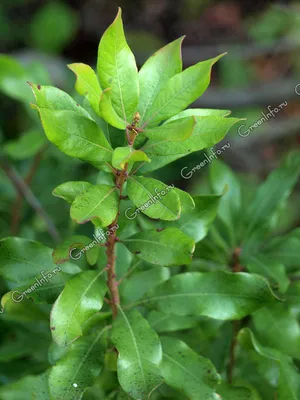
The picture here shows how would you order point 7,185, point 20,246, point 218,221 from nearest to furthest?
point 20,246
point 218,221
point 7,185

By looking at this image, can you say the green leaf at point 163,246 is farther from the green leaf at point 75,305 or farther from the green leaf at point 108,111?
the green leaf at point 108,111

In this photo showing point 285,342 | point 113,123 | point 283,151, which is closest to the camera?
point 113,123

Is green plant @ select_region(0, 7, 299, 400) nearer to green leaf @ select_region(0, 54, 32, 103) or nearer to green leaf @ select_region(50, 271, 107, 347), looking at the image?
green leaf @ select_region(50, 271, 107, 347)

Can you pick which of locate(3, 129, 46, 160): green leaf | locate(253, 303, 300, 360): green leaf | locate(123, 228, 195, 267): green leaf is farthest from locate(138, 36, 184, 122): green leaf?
locate(3, 129, 46, 160): green leaf

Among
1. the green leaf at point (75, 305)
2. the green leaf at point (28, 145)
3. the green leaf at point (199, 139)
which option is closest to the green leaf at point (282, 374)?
the green leaf at point (75, 305)

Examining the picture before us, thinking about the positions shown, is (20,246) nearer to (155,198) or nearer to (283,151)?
(155,198)

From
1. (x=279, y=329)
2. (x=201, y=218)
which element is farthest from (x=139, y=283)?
(x=279, y=329)


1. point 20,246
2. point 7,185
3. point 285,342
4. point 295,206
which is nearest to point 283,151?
point 295,206
